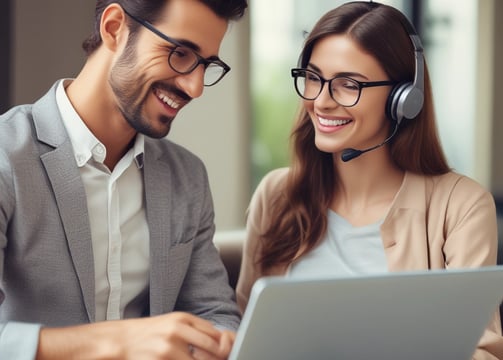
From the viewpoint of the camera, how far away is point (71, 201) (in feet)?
4.73

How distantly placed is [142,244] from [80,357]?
43 centimetres

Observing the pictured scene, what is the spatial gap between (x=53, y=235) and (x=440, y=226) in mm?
857

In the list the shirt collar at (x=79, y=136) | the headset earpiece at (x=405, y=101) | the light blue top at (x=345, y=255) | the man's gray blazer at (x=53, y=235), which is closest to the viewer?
the man's gray blazer at (x=53, y=235)

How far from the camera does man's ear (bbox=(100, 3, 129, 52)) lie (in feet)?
4.97

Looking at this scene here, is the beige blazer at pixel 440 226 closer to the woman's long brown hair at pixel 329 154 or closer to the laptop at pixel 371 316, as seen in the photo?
the woman's long brown hair at pixel 329 154

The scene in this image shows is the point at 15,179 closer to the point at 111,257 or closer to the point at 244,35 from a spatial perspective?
the point at 111,257

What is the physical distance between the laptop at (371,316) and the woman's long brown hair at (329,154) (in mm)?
640

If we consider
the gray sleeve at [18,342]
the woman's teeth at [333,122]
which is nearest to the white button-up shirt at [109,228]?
the gray sleeve at [18,342]

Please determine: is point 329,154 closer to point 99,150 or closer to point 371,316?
point 99,150

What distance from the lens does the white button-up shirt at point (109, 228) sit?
151 centimetres

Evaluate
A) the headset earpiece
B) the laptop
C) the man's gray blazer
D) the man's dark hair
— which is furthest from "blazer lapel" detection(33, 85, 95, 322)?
the headset earpiece

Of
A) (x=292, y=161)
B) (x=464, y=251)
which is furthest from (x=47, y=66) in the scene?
(x=464, y=251)

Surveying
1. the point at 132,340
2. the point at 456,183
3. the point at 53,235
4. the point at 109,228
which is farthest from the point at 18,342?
the point at 456,183

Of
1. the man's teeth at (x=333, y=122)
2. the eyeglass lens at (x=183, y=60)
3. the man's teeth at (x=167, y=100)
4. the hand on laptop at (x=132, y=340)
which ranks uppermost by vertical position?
the eyeglass lens at (x=183, y=60)
